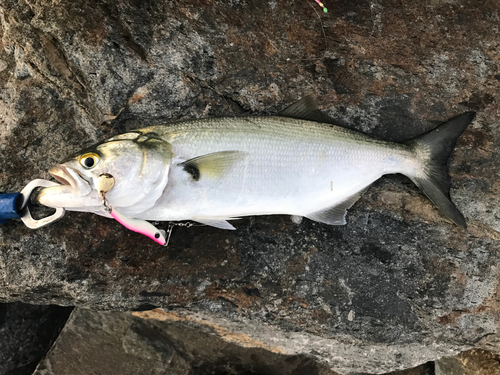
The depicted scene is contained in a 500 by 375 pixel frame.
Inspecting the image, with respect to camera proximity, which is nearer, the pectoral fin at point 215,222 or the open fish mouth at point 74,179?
the open fish mouth at point 74,179

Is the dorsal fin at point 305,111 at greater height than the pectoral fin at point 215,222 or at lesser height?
greater

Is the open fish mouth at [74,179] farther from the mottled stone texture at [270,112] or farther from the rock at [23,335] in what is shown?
the rock at [23,335]

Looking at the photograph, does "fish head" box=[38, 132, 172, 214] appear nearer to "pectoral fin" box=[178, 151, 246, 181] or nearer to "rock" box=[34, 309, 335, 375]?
"pectoral fin" box=[178, 151, 246, 181]

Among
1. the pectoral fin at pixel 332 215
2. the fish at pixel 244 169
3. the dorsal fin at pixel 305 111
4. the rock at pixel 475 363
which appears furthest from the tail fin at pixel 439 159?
the rock at pixel 475 363

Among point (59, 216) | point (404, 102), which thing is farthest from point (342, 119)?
point (59, 216)

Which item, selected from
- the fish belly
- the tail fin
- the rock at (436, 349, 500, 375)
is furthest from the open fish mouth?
the rock at (436, 349, 500, 375)

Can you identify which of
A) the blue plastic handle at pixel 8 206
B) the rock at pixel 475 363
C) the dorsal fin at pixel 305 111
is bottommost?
the rock at pixel 475 363

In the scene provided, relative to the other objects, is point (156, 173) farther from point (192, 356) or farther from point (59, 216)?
point (192, 356)
